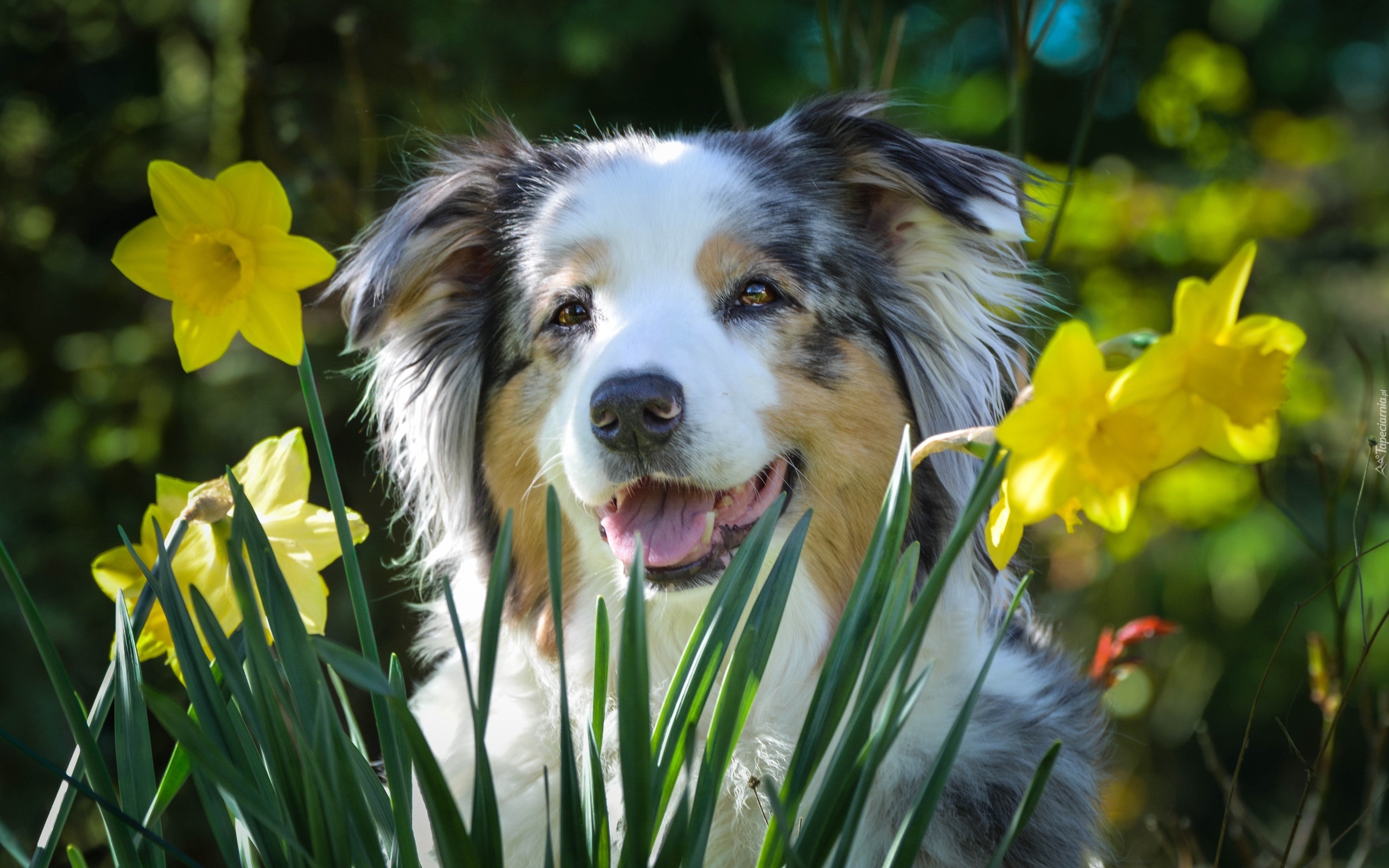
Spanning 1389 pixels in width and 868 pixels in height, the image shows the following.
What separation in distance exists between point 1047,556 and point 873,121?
4.74ft

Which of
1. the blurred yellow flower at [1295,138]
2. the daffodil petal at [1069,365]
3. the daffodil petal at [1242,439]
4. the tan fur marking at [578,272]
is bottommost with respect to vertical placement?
the blurred yellow flower at [1295,138]

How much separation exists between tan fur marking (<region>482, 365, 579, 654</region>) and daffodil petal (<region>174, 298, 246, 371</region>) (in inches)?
37.2

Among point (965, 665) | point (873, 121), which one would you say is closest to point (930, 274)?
point (873, 121)

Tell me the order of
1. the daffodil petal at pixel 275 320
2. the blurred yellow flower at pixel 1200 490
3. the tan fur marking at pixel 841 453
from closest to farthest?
the daffodil petal at pixel 275 320
the tan fur marking at pixel 841 453
the blurred yellow flower at pixel 1200 490

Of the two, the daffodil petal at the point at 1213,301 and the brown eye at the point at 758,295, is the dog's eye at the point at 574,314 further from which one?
the daffodil petal at the point at 1213,301

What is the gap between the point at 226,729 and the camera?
109 centimetres

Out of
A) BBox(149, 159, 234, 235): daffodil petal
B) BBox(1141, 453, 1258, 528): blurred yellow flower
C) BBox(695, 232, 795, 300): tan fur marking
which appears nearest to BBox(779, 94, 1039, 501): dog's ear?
BBox(695, 232, 795, 300): tan fur marking

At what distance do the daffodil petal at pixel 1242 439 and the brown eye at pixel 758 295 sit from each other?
1.14 meters

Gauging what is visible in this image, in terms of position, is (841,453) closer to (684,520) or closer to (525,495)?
(684,520)

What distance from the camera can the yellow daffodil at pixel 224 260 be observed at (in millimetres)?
1032

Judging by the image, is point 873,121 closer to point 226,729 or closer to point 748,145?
point 748,145

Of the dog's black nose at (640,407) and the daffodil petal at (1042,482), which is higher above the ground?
the daffodil petal at (1042,482)

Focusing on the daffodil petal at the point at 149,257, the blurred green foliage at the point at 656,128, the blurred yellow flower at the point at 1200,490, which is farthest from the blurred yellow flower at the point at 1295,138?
the daffodil petal at the point at 149,257

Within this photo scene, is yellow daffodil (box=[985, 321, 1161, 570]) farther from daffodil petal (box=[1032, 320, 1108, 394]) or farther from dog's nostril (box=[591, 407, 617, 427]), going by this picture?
dog's nostril (box=[591, 407, 617, 427])
